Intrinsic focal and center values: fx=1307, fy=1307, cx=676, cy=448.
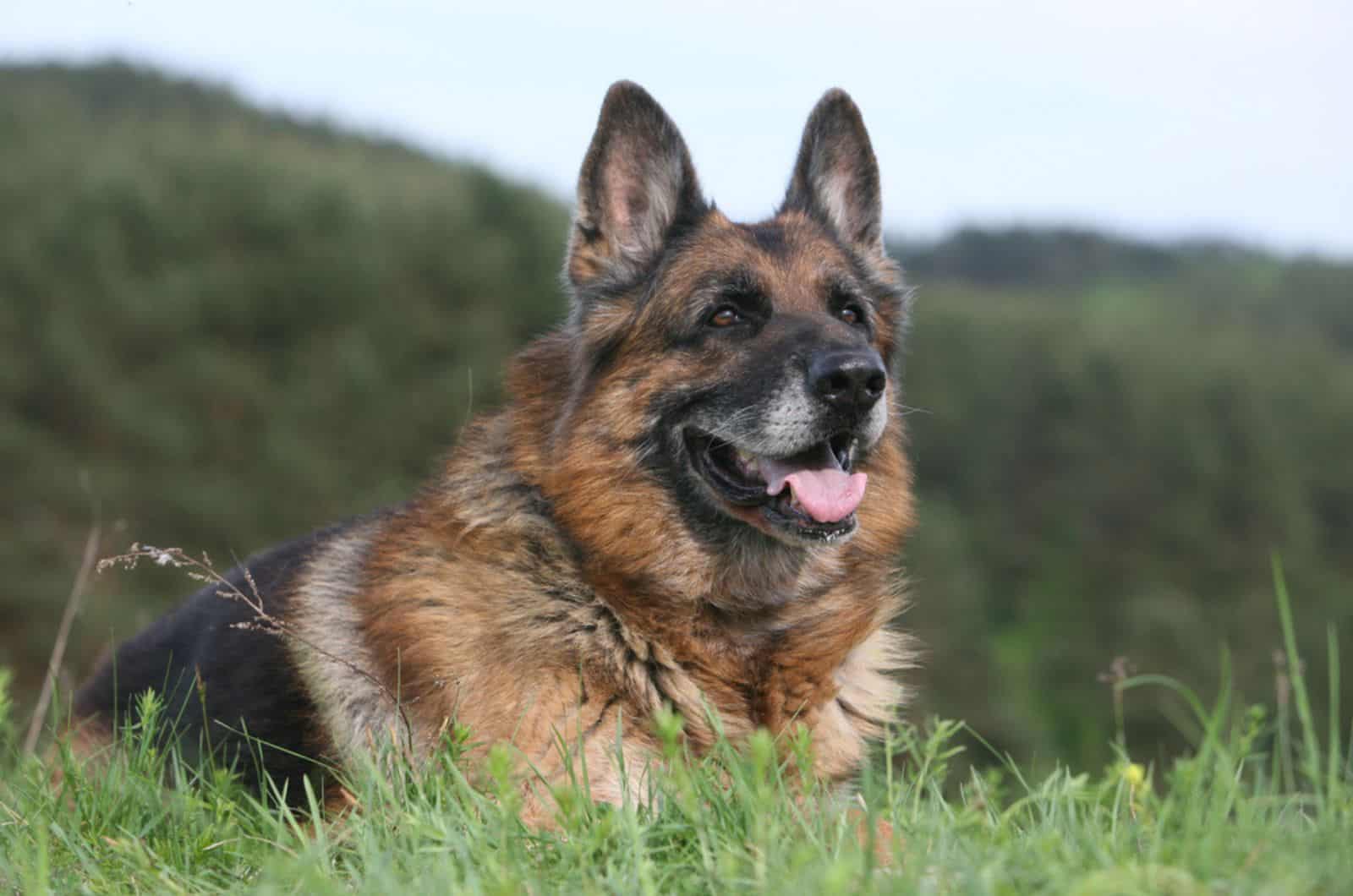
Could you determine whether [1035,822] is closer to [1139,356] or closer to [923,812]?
[923,812]

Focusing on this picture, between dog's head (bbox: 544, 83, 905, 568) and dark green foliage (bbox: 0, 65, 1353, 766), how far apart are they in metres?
9.59

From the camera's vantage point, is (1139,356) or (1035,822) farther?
(1139,356)

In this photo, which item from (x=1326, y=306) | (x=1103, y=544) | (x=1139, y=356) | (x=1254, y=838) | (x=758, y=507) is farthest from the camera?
(x=1326, y=306)

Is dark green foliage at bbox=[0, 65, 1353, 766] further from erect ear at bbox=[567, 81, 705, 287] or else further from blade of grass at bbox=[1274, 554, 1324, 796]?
blade of grass at bbox=[1274, 554, 1324, 796]

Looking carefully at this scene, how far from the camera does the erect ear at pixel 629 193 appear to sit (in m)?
4.78

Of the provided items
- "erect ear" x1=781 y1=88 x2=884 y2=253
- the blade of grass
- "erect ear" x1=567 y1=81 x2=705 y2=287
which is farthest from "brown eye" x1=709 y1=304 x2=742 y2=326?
the blade of grass

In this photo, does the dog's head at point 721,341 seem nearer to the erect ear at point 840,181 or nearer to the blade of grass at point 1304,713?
the erect ear at point 840,181

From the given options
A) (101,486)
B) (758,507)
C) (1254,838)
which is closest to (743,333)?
(758,507)

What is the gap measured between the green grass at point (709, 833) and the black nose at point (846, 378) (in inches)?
44.2

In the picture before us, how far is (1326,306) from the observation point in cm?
5072

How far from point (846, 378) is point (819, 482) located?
38cm

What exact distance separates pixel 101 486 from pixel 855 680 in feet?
58.7

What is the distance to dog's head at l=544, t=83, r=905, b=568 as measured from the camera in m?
4.36

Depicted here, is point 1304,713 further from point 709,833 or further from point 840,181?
point 840,181
